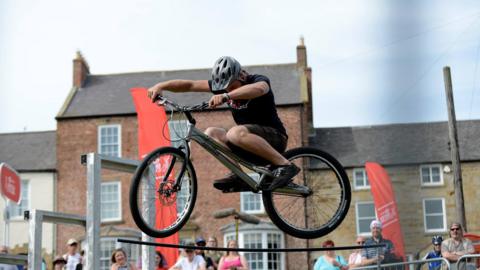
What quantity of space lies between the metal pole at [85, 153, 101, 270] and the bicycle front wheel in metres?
2.21

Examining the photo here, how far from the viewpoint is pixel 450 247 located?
11.7 meters

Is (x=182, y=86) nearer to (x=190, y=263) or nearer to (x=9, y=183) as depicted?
(x=190, y=263)

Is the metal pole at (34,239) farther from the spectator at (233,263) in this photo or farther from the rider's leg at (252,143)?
the rider's leg at (252,143)

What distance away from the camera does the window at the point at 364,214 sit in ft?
131

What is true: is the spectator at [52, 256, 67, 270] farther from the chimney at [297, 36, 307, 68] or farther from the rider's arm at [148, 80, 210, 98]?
the chimney at [297, 36, 307, 68]

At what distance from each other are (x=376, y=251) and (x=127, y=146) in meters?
28.3

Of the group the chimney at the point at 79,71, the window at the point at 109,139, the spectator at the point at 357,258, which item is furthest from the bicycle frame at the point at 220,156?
the chimney at the point at 79,71

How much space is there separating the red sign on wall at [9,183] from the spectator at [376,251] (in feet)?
28.1

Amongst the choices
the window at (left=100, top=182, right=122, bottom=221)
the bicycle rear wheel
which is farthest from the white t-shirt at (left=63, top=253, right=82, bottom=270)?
the window at (left=100, top=182, right=122, bottom=221)

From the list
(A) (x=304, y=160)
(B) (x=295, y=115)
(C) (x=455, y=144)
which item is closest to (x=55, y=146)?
(B) (x=295, y=115)

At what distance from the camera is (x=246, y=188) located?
7469mm

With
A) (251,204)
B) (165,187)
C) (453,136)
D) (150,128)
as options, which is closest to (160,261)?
(150,128)

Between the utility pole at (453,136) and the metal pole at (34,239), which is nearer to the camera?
the metal pole at (34,239)

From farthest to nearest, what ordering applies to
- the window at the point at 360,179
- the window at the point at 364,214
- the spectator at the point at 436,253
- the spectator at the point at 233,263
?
the window at the point at 360,179 → the window at the point at 364,214 → the spectator at the point at 233,263 → the spectator at the point at 436,253
